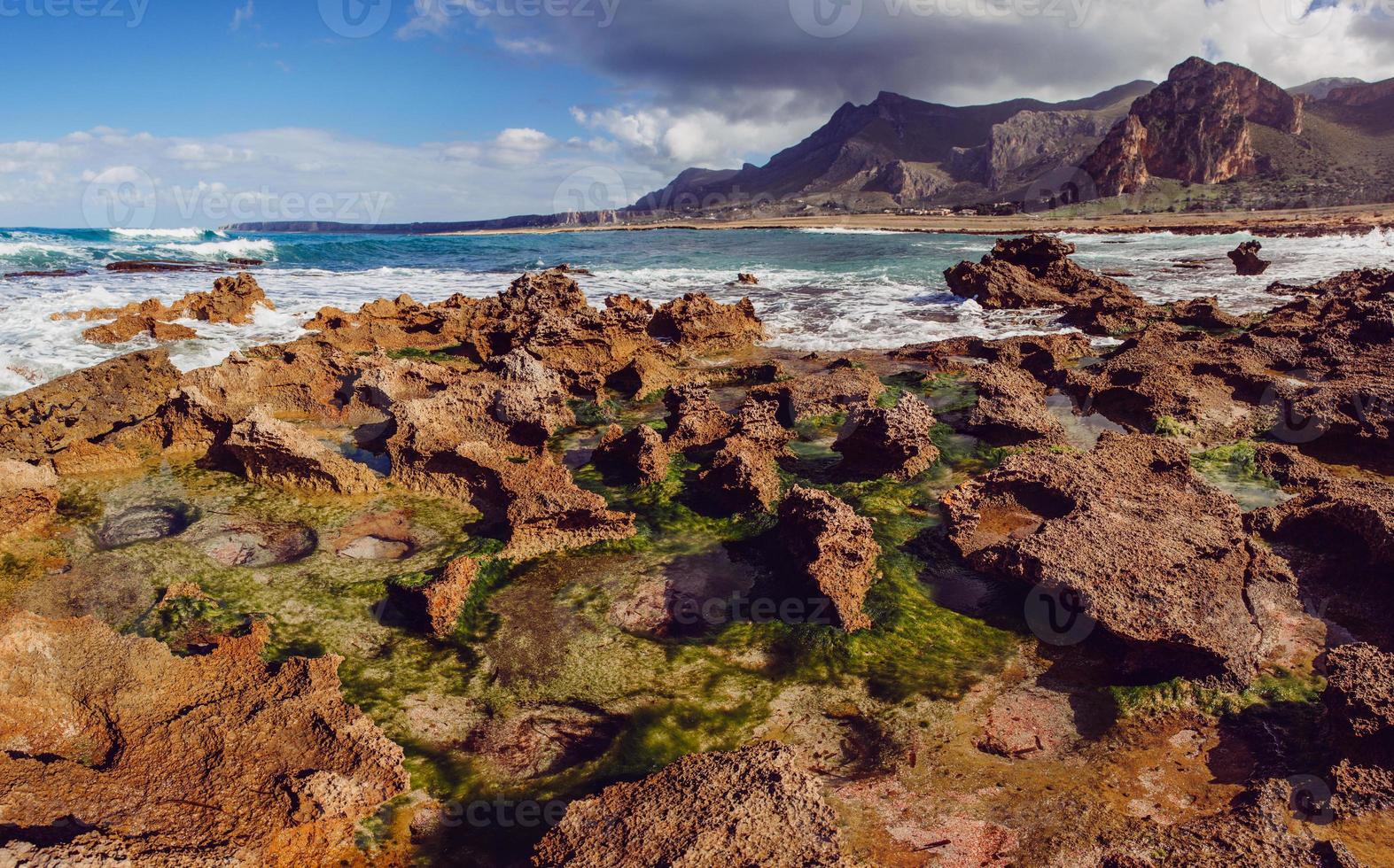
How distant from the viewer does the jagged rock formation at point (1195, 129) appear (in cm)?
9562

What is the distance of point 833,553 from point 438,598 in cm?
252

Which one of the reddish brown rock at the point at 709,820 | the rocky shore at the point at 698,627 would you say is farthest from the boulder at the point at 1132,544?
the reddish brown rock at the point at 709,820

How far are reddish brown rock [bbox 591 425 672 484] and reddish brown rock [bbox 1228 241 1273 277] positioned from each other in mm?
23157

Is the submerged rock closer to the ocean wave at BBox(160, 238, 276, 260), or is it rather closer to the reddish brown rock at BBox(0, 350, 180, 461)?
the reddish brown rock at BBox(0, 350, 180, 461)

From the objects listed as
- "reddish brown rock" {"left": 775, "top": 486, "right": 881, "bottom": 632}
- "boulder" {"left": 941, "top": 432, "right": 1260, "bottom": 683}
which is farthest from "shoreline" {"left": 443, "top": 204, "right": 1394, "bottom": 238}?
"reddish brown rock" {"left": 775, "top": 486, "right": 881, "bottom": 632}

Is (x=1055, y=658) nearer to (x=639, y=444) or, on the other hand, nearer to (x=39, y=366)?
(x=639, y=444)

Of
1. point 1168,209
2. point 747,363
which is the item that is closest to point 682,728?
point 747,363

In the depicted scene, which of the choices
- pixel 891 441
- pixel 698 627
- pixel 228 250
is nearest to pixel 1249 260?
pixel 891 441

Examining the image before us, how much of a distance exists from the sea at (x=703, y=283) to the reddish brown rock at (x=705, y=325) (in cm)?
88

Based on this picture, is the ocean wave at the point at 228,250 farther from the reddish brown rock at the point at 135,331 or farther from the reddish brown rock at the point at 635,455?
the reddish brown rock at the point at 635,455

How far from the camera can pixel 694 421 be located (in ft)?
23.5

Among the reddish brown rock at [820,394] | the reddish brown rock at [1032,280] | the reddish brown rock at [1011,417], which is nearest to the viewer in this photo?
the reddish brown rock at [1011,417]

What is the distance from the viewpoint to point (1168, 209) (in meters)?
83.4

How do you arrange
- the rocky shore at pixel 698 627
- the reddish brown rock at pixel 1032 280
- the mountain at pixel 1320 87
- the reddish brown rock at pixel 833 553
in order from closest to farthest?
the rocky shore at pixel 698 627
the reddish brown rock at pixel 833 553
the reddish brown rock at pixel 1032 280
the mountain at pixel 1320 87
